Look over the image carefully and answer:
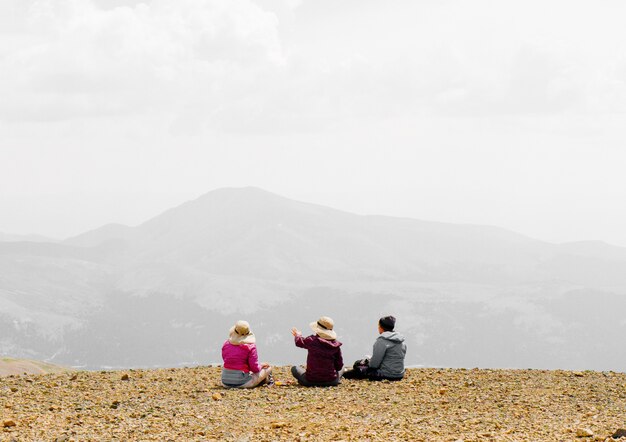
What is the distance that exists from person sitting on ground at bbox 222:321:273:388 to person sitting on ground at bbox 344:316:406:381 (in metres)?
3.51

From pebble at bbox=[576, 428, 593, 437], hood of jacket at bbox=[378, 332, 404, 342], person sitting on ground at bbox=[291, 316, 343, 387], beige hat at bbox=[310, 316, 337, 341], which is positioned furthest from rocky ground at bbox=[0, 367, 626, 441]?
beige hat at bbox=[310, 316, 337, 341]

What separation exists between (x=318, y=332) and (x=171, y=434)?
752 cm

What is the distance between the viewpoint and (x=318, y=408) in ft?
59.2

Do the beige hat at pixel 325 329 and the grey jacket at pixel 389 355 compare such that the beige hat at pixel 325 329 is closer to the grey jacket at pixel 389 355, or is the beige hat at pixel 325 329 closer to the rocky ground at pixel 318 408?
the rocky ground at pixel 318 408

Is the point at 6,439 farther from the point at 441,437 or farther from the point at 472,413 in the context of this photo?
the point at 472,413

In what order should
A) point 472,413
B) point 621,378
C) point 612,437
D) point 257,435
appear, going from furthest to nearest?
1. point 621,378
2. point 472,413
3. point 257,435
4. point 612,437

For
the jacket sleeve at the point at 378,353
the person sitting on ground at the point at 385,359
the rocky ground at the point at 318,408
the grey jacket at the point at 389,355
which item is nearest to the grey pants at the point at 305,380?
the rocky ground at the point at 318,408

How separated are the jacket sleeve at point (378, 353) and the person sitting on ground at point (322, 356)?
1376 mm

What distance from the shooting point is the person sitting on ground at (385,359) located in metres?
22.5

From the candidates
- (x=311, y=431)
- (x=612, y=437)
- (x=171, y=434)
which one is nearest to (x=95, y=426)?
(x=171, y=434)

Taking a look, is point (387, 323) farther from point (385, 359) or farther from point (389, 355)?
point (385, 359)

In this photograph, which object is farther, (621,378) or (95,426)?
(621,378)

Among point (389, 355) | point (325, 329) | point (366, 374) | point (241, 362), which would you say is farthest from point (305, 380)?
point (389, 355)

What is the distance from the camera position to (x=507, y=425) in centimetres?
1545
